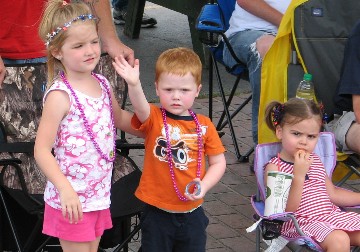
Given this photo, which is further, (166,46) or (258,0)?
(166,46)

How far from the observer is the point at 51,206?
3527mm

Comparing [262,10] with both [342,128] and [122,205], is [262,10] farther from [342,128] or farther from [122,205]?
[122,205]

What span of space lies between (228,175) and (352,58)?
169 centimetres

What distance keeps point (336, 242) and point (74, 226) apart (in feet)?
3.91

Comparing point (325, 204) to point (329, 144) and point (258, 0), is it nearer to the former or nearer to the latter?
point (329, 144)

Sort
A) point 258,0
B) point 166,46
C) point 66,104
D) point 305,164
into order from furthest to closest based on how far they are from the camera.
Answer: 1. point 166,46
2. point 258,0
3. point 305,164
4. point 66,104

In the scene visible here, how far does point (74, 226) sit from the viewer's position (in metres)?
3.48

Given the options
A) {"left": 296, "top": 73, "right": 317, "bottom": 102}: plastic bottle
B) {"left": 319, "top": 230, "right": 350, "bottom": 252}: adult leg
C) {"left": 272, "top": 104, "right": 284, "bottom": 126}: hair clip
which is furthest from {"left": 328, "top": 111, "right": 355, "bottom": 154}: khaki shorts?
{"left": 319, "top": 230, "right": 350, "bottom": 252}: adult leg

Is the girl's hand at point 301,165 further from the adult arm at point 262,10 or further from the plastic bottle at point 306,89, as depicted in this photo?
the adult arm at point 262,10

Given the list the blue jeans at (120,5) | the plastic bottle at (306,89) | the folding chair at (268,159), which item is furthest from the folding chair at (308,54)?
the blue jeans at (120,5)

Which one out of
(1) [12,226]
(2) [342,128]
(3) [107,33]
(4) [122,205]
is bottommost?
(1) [12,226]

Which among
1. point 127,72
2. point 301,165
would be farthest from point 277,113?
point 127,72

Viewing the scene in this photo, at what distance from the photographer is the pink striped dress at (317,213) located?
4.00 metres

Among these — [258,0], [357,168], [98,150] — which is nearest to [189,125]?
[98,150]
